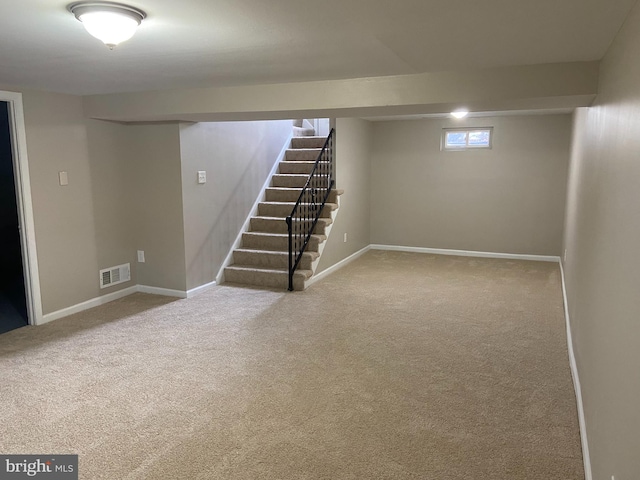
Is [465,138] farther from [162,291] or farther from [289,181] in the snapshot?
[162,291]

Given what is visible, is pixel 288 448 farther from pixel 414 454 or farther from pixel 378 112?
pixel 378 112

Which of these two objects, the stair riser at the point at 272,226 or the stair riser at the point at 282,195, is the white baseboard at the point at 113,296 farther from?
the stair riser at the point at 282,195

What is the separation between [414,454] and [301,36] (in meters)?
2.17

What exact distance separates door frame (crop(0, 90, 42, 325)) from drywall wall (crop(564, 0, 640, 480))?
4.35 meters

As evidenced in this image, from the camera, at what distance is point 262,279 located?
5.59 meters

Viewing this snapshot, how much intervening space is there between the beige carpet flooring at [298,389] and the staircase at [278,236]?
520 mm

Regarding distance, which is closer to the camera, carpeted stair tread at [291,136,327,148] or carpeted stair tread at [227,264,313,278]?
carpeted stair tread at [227,264,313,278]

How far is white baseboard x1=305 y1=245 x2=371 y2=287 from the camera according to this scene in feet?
18.7

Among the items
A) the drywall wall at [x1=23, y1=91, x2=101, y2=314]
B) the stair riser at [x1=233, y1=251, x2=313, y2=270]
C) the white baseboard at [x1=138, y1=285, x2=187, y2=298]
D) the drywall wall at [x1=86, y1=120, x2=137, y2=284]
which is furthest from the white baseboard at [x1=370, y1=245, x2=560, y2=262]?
the drywall wall at [x1=23, y1=91, x2=101, y2=314]

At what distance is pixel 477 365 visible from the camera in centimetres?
342

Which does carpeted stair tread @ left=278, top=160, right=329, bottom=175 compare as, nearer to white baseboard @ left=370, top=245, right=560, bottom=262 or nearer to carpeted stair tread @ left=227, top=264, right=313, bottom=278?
carpeted stair tread @ left=227, top=264, right=313, bottom=278

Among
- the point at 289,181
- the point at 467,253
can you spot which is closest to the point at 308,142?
the point at 289,181

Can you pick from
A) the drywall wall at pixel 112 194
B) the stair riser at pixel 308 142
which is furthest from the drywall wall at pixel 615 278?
the stair riser at pixel 308 142

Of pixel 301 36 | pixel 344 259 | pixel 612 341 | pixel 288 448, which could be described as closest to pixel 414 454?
pixel 288 448
